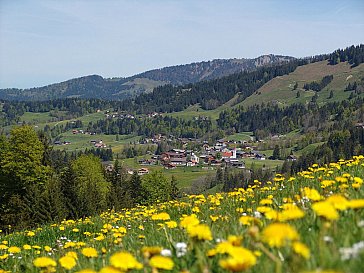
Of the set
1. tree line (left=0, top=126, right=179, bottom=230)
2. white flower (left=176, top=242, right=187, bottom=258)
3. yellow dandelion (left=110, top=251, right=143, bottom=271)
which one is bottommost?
tree line (left=0, top=126, right=179, bottom=230)

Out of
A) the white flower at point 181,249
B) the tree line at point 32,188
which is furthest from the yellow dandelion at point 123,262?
the tree line at point 32,188

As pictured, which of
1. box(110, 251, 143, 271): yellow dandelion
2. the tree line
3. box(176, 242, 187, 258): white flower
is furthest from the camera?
the tree line

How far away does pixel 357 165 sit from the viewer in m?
10.1

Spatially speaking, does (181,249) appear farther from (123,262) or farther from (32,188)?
(32,188)

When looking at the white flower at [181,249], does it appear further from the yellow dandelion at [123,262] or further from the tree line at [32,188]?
the tree line at [32,188]

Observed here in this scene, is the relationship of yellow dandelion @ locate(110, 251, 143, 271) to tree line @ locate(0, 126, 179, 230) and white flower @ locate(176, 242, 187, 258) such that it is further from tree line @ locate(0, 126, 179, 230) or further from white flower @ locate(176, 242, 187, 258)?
tree line @ locate(0, 126, 179, 230)

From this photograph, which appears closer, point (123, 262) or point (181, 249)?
point (123, 262)

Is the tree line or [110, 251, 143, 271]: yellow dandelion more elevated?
[110, 251, 143, 271]: yellow dandelion

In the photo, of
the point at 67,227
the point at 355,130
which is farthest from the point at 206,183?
the point at 67,227

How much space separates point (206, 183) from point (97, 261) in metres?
176

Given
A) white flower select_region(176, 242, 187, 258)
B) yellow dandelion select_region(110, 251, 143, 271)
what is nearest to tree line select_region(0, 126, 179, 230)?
white flower select_region(176, 242, 187, 258)

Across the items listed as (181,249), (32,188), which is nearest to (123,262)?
(181,249)

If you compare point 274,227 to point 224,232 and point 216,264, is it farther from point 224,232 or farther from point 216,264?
point 224,232

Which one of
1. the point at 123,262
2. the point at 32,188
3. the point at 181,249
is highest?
the point at 123,262
